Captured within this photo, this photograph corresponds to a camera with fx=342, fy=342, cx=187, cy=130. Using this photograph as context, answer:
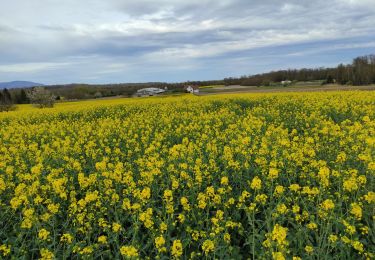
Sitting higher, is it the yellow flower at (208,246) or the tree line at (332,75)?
the tree line at (332,75)

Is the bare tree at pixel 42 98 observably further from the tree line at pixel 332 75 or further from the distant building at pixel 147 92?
the tree line at pixel 332 75

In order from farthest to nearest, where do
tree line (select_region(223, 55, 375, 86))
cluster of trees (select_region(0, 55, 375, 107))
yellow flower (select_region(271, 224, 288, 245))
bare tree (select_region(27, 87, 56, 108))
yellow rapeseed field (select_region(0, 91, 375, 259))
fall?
tree line (select_region(223, 55, 375, 86)), cluster of trees (select_region(0, 55, 375, 107)), bare tree (select_region(27, 87, 56, 108)), yellow rapeseed field (select_region(0, 91, 375, 259)), yellow flower (select_region(271, 224, 288, 245))

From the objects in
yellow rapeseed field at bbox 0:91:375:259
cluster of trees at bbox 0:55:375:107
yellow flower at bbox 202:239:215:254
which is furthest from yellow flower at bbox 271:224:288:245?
cluster of trees at bbox 0:55:375:107

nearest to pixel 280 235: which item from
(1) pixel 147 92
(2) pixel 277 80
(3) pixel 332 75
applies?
(1) pixel 147 92

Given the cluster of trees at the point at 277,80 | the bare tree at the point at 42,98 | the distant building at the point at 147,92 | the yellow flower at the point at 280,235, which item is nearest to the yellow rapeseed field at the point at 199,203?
the yellow flower at the point at 280,235

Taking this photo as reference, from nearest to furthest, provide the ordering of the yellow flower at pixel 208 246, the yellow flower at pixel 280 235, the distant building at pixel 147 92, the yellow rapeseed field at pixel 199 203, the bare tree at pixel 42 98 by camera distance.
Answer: the yellow flower at pixel 280 235 → the yellow flower at pixel 208 246 → the yellow rapeseed field at pixel 199 203 → the bare tree at pixel 42 98 → the distant building at pixel 147 92

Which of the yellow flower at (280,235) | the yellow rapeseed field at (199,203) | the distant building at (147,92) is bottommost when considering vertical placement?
the yellow rapeseed field at (199,203)

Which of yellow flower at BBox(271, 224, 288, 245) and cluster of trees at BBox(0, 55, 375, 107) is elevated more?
cluster of trees at BBox(0, 55, 375, 107)

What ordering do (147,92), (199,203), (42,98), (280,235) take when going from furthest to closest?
1. (147,92)
2. (42,98)
3. (199,203)
4. (280,235)

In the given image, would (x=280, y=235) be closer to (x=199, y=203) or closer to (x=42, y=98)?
(x=199, y=203)

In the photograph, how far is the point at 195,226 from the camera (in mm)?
5008

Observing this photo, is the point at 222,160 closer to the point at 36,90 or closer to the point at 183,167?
Result: the point at 183,167

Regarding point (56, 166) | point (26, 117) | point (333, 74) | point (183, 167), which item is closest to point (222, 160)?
point (183, 167)

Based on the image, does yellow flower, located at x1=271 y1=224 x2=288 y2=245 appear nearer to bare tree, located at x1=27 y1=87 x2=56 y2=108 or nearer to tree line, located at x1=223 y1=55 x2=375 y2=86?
bare tree, located at x1=27 y1=87 x2=56 y2=108
